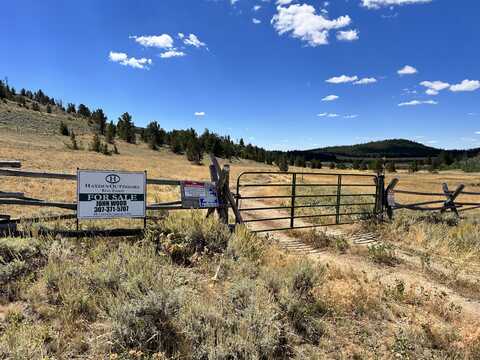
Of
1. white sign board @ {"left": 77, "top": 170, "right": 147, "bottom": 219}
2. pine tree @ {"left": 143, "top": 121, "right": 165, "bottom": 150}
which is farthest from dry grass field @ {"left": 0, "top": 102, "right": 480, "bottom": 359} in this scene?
pine tree @ {"left": 143, "top": 121, "right": 165, "bottom": 150}

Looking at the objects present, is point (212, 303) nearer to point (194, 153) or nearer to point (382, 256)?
point (382, 256)

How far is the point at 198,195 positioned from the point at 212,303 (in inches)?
142

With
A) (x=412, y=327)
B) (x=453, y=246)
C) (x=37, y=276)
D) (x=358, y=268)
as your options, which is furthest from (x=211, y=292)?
(x=453, y=246)

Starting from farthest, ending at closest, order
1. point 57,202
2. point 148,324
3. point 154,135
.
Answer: point 154,135 < point 57,202 < point 148,324

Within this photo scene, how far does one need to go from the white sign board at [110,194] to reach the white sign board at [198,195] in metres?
0.97

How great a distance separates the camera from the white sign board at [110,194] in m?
6.18

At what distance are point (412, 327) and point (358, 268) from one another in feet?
8.20

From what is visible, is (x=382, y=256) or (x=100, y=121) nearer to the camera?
(x=382, y=256)

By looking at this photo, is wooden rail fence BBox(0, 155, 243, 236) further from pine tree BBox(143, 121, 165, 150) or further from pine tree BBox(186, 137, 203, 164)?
pine tree BBox(143, 121, 165, 150)

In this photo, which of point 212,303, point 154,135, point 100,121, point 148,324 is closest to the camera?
point 148,324

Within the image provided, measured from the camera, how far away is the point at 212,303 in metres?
4.19

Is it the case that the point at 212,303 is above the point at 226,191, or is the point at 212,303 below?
below

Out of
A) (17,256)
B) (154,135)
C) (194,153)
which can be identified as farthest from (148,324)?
(154,135)

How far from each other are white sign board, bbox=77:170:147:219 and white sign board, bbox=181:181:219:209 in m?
0.97
